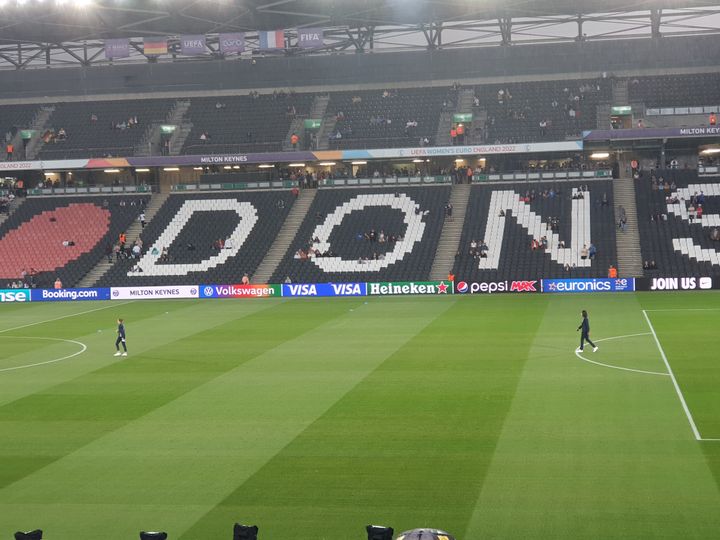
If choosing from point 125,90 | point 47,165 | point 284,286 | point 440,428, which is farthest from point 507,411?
point 125,90

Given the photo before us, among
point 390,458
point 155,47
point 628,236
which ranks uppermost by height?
point 155,47

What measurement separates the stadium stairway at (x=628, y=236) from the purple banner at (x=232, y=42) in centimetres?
2965

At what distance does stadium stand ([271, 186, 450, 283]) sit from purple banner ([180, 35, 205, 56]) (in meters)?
14.3

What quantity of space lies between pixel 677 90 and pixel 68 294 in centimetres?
4821

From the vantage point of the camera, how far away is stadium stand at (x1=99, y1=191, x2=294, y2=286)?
63.5m

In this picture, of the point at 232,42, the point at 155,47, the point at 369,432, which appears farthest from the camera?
the point at 155,47

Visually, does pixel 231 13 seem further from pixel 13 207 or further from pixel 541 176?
pixel 541 176

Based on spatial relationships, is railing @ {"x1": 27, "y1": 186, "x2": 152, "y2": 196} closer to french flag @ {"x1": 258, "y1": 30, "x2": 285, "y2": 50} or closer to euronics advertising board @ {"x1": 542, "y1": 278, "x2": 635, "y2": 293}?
french flag @ {"x1": 258, "y1": 30, "x2": 285, "y2": 50}

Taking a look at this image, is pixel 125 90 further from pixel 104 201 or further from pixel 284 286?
pixel 284 286

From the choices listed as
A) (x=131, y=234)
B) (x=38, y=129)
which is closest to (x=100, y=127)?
(x=38, y=129)

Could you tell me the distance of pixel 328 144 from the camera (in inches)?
2953

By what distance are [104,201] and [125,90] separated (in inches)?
555

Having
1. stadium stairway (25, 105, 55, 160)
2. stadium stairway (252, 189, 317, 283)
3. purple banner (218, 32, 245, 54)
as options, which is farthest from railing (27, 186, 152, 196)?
purple banner (218, 32, 245, 54)

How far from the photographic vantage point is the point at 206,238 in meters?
67.8
